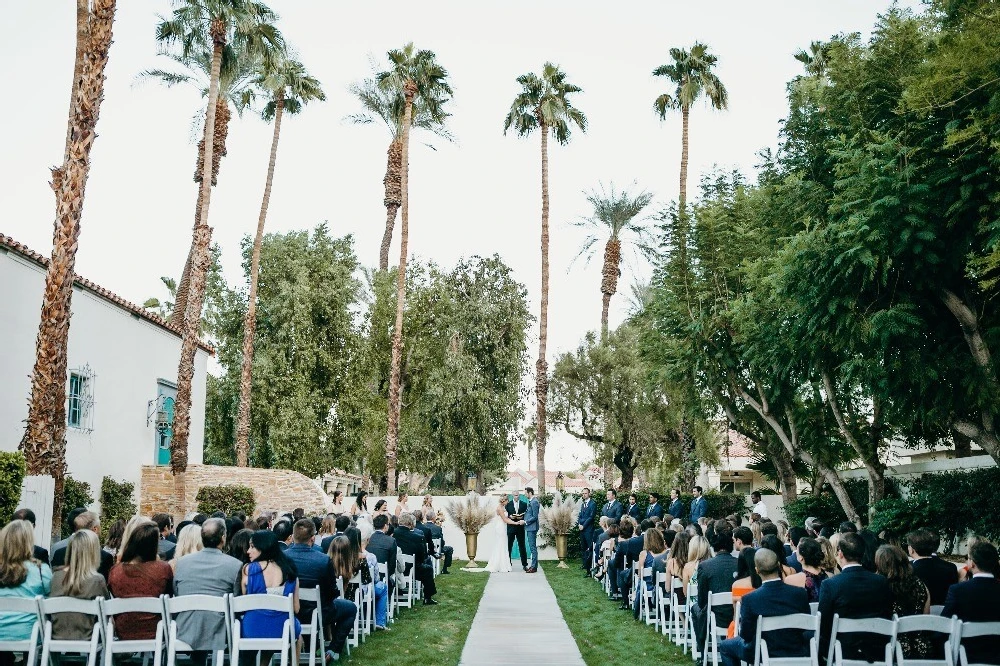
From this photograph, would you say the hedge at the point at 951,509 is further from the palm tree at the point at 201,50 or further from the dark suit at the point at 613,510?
the palm tree at the point at 201,50

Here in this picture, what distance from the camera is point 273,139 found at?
109ft

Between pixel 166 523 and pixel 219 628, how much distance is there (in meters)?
3.59

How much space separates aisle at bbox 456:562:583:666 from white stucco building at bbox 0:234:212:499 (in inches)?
375

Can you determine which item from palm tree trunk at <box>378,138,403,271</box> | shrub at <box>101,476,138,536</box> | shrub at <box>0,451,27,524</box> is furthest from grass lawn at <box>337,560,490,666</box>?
palm tree trunk at <box>378,138,403,271</box>

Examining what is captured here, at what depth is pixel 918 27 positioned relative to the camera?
14.0m

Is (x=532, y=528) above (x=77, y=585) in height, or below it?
below

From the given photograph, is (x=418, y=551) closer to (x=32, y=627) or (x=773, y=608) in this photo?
(x=32, y=627)

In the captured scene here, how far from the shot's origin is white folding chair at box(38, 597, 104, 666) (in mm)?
7125

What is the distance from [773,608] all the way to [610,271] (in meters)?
35.5

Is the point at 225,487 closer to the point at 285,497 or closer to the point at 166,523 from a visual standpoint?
the point at 285,497

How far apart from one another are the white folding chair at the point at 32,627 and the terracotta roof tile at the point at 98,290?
11.4 metres

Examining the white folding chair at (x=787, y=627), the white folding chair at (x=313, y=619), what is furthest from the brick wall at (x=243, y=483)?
the white folding chair at (x=787, y=627)

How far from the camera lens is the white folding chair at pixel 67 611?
23.4 feet

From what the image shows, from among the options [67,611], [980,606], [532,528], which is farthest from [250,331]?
[980,606]
